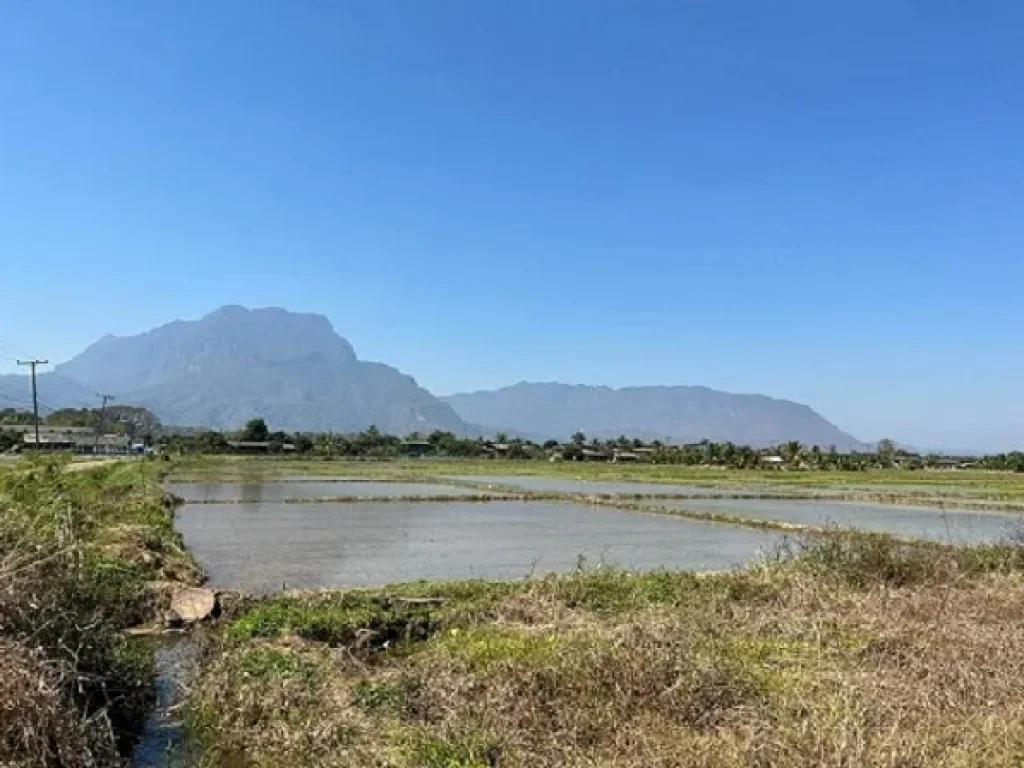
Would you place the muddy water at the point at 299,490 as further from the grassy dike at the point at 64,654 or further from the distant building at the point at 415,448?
the distant building at the point at 415,448

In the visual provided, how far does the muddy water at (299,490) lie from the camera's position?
3366 centimetres

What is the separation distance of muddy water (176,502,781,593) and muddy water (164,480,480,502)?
12.0ft

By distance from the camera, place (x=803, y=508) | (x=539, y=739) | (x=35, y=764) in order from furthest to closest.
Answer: (x=803, y=508) → (x=539, y=739) → (x=35, y=764)

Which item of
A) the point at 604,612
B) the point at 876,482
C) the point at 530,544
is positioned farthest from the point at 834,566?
the point at 876,482

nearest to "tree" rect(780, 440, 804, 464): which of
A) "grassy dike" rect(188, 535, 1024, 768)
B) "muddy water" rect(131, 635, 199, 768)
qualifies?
"grassy dike" rect(188, 535, 1024, 768)

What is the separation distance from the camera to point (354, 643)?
9906 millimetres

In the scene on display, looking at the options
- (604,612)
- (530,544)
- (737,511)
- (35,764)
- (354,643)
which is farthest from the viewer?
(737,511)

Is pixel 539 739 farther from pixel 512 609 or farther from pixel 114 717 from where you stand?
pixel 512 609

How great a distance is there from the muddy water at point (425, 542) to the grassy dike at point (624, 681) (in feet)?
13.7

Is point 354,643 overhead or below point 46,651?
below

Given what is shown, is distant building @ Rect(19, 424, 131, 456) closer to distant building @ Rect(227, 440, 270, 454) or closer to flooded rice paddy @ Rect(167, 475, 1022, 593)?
distant building @ Rect(227, 440, 270, 454)

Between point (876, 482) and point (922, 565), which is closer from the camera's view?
point (922, 565)

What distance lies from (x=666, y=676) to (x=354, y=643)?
4289 mm

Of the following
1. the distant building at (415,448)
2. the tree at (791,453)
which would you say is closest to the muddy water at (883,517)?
the tree at (791,453)
